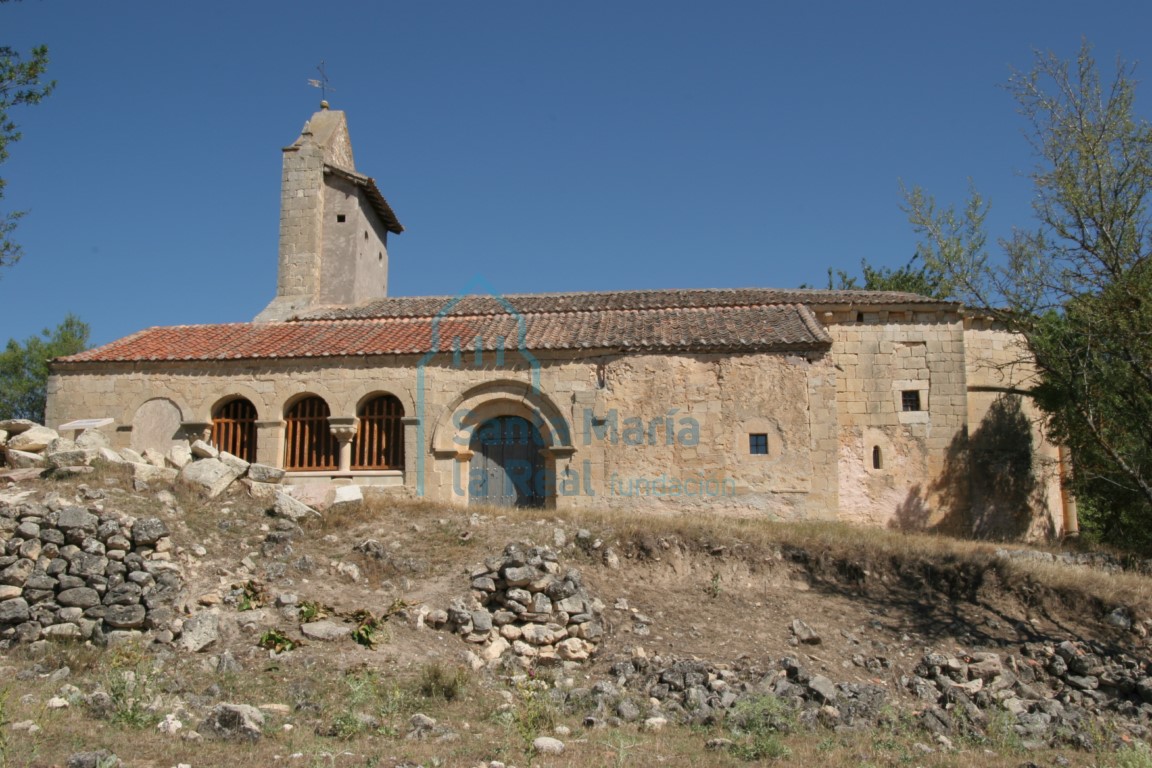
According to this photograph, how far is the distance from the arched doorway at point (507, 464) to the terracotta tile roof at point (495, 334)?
5.41 feet

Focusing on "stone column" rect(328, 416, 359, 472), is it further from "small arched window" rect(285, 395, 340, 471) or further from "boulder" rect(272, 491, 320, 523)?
"boulder" rect(272, 491, 320, 523)

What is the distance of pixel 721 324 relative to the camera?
18.2 m

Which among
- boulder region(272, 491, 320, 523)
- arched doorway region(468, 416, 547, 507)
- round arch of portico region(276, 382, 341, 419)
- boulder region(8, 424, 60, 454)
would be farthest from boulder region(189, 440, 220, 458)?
arched doorway region(468, 416, 547, 507)

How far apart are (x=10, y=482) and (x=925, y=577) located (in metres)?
13.5

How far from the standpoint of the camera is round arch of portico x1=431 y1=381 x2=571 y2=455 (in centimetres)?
1712

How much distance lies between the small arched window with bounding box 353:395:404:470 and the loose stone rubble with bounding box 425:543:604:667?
5.94 metres

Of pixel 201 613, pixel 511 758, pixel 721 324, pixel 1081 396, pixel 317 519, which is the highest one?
pixel 721 324

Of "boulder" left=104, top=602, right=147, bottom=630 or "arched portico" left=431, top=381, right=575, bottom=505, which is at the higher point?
"arched portico" left=431, top=381, right=575, bottom=505

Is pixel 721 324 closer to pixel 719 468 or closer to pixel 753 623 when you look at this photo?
pixel 719 468

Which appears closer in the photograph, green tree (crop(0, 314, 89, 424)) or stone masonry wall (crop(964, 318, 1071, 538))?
stone masonry wall (crop(964, 318, 1071, 538))

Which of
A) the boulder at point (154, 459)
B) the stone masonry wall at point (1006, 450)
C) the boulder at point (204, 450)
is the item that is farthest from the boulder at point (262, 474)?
the stone masonry wall at point (1006, 450)

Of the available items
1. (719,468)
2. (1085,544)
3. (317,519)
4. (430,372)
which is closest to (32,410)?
(430,372)

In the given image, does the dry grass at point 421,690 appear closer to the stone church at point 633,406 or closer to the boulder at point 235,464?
the boulder at point 235,464

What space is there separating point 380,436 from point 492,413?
235cm
